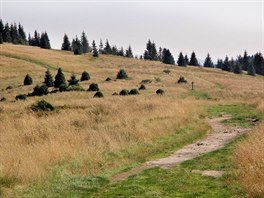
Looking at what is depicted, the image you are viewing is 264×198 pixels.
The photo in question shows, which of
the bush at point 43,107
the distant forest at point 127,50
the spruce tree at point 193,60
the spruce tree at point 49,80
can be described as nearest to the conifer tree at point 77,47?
the distant forest at point 127,50

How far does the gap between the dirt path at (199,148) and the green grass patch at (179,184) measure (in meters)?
0.54

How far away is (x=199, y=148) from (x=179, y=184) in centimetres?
591

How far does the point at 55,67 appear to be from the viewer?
272 feet

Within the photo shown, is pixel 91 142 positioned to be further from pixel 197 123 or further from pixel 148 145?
pixel 197 123

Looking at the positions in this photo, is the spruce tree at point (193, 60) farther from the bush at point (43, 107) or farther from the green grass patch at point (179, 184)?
the green grass patch at point (179, 184)

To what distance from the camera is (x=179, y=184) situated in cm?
998

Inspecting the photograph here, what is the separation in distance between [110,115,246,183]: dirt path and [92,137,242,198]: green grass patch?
21.3 inches

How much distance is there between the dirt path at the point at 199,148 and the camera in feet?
41.1

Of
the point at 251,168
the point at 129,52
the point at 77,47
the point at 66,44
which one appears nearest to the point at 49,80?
the point at 251,168

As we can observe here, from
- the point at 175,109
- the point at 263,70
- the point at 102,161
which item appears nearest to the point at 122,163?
the point at 102,161

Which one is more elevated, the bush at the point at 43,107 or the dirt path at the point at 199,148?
the bush at the point at 43,107

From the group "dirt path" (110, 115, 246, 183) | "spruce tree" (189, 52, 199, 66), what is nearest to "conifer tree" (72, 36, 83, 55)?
"spruce tree" (189, 52, 199, 66)

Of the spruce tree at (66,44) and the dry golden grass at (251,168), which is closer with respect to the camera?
the dry golden grass at (251,168)

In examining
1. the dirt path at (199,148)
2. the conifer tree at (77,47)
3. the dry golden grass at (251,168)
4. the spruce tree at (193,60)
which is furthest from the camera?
the spruce tree at (193,60)
